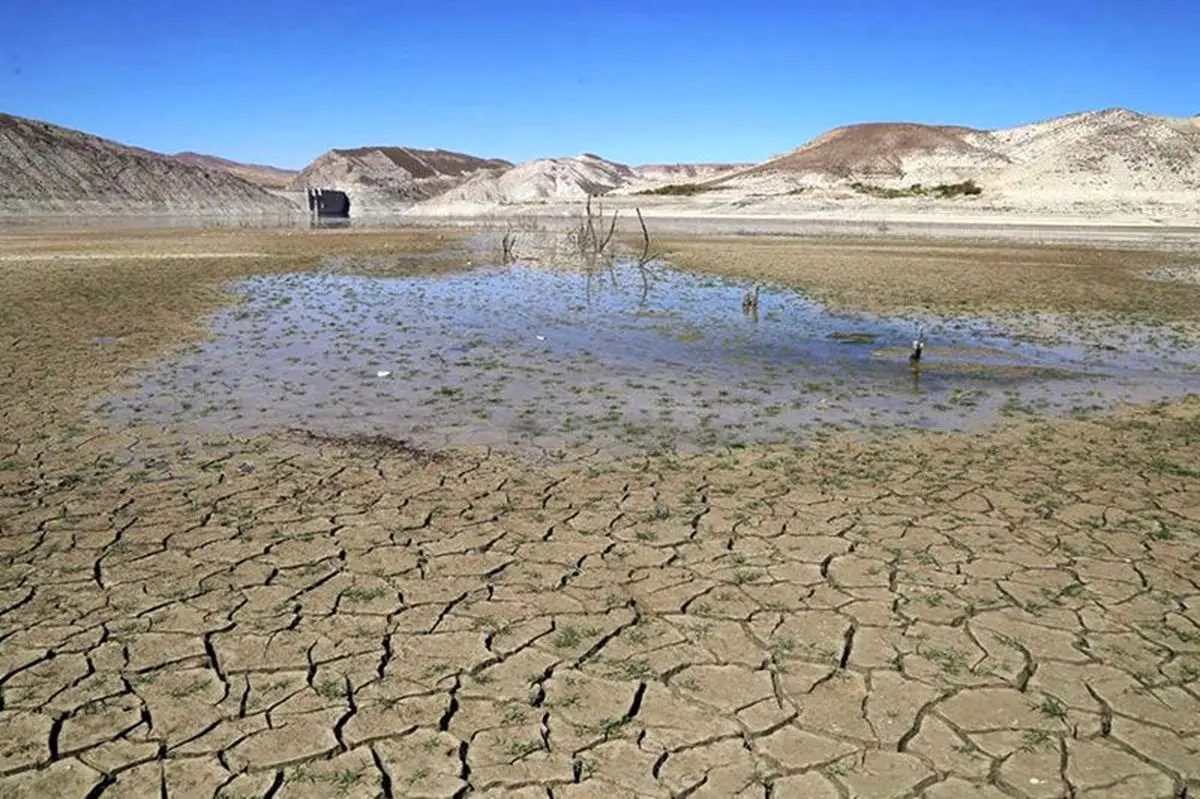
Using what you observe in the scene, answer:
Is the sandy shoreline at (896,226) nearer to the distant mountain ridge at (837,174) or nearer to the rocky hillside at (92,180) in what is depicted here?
the distant mountain ridge at (837,174)

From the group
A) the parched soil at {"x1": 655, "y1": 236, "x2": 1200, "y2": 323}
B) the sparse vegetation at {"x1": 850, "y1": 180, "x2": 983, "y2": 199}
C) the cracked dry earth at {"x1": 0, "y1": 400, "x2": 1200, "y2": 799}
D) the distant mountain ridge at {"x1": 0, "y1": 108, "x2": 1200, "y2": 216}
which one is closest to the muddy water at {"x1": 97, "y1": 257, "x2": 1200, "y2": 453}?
Result: the cracked dry earth at {"x1": 0, "y1": 400, "x2": 1200, "y2": 799}

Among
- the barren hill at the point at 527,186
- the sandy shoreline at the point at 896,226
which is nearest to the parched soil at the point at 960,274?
the sandy shoreline at the point at 896,226

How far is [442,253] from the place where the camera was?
102 ft

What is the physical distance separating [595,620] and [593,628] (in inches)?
3.5

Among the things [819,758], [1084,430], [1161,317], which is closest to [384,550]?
[819,758]

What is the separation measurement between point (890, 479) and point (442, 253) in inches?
1033

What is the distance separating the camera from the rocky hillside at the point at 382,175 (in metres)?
135

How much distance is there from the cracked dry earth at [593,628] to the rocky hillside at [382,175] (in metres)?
118

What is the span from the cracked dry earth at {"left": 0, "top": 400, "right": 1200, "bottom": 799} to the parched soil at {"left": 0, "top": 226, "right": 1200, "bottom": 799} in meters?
0.02

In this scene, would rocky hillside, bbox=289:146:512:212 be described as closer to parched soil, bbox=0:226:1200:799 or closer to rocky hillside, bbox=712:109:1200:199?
rocky hillside, bbox=712:109:1200:199

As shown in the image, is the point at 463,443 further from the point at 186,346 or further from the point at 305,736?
the point at 186,346

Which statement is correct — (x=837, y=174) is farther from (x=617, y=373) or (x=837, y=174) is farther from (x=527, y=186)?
(x=617, y=373)

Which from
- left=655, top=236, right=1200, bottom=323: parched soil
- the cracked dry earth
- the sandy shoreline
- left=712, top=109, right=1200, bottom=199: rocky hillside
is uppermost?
left=712, top=109, right=1200, bottom=199: rocky hillside

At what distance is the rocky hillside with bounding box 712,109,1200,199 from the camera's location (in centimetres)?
5572
